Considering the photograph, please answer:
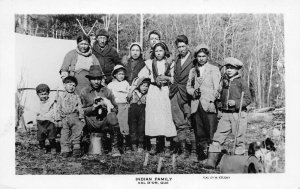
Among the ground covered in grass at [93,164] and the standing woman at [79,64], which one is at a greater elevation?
the standing woman at [79,64]

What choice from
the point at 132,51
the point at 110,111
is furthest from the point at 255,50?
the point at 110,111

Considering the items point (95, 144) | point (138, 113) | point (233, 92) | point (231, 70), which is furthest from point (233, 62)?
point (95, 144)

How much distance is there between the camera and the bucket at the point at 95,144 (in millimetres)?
4133

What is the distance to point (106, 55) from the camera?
13.6ft

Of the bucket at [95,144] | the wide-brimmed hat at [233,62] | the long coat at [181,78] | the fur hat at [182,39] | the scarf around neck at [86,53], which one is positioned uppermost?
the fur hat at [182,39]

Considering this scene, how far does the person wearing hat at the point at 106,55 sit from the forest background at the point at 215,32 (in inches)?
1.7

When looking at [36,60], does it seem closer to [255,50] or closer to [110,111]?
[110,111]

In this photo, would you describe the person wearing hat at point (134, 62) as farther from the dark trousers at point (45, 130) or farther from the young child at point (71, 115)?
the dark trousers at point (45, 130)

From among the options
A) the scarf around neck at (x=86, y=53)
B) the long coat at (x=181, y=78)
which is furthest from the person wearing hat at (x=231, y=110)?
the scarf around neck at (x=86, y=53)

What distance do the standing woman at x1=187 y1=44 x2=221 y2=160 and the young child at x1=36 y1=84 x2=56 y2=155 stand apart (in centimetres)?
118

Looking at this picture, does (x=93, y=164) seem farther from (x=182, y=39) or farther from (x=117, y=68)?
(x=182, y=39)

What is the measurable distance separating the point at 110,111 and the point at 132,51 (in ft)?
1.77

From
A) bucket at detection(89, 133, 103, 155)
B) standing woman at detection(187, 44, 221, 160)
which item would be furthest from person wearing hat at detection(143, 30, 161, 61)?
bucket at detection(89, 133, 103, 155)

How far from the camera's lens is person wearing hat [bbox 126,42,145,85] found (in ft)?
13.5
